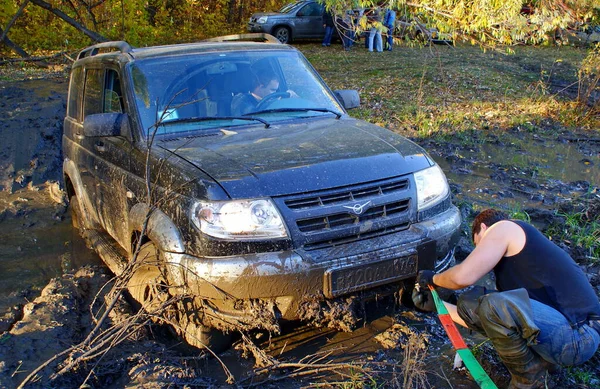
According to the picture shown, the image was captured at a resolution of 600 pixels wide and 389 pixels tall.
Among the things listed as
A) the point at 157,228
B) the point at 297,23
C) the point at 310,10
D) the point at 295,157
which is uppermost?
the point at 310,10

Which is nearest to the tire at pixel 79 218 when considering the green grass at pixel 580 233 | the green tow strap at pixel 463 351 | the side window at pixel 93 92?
the side window at pixel 93 92

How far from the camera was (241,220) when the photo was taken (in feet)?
10.8

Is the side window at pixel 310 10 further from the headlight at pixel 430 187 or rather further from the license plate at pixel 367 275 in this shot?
the license plate at pixel 367 275

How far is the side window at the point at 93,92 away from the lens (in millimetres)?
5016

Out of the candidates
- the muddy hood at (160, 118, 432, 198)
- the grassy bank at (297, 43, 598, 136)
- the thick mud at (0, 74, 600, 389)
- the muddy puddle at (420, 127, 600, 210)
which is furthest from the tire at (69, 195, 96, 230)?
the grassy bank at (297, 43, 598, 136)

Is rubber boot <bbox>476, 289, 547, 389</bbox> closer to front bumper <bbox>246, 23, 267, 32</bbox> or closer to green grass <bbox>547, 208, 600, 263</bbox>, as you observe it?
green grass <bbox>547, 208, 600, 263</bbox>

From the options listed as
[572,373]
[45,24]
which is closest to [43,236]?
[572,373]

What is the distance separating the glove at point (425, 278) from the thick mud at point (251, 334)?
214 mm

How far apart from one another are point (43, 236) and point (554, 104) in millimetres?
9235

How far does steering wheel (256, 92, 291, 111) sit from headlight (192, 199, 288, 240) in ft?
4.60

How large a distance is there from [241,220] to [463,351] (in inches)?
57.7

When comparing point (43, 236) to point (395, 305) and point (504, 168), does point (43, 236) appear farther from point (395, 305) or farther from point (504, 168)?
point (504, 168)

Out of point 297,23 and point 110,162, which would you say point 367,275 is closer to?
point 110,162

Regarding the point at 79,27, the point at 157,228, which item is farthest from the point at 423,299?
the point at 79,27
